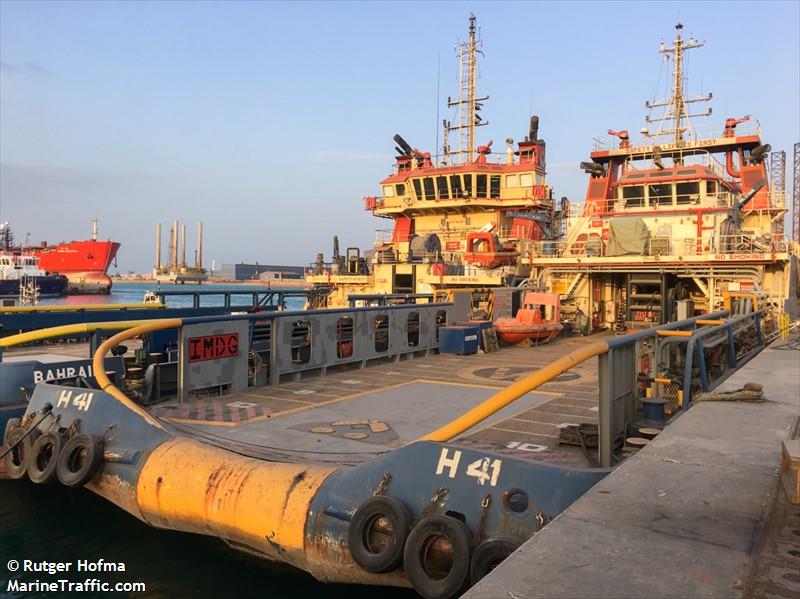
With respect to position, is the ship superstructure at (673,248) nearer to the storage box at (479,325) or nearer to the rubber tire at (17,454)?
the storage box at (479,325)

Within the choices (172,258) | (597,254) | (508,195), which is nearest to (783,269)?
(597,254)

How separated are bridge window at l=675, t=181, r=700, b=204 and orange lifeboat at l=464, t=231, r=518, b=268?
725 cm

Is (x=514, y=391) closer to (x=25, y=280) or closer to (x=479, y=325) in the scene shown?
(x=479, y=325)

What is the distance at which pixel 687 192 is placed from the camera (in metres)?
26.1

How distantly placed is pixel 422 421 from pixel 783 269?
59.0ft

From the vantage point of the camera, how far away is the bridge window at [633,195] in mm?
27203

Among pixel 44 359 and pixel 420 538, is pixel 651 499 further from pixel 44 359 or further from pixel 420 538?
pixel 44 359

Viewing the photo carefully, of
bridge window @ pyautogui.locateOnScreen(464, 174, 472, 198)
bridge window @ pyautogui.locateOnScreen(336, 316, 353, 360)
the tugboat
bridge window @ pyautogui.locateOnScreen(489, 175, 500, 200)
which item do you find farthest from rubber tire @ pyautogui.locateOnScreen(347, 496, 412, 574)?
the tugboat

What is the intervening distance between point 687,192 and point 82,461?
83.2 feet

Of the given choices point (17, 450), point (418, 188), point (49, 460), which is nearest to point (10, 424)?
point (17, 450)

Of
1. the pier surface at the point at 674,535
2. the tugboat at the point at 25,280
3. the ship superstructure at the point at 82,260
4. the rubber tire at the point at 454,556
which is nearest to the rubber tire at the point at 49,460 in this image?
the rubber tire at the point at 454,556

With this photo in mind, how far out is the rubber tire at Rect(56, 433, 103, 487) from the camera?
7465 millimetres

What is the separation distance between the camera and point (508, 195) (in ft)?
108

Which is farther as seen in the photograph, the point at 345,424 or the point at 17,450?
the point at 345,424
